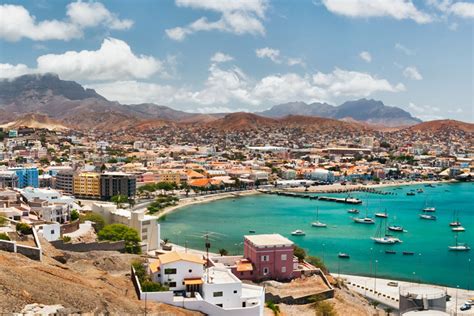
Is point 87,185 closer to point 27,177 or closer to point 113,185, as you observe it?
point 113,185

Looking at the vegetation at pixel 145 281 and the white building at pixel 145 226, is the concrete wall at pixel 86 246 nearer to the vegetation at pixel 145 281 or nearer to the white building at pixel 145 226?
the white building at pixel 145 226

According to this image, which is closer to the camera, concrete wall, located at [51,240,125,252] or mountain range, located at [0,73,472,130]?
concrete wall, located at [51,240,125,252]

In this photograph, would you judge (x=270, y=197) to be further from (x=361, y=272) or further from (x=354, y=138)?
(x=354, y=138)

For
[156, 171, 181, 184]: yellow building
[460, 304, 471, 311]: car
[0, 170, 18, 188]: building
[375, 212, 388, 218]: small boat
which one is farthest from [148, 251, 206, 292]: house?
[156, 171, 181, 184]: yellow building

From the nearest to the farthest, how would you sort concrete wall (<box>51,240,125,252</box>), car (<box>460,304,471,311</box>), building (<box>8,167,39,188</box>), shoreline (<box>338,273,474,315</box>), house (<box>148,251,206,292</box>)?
1. house (<box>148,251,206,292</box>)
2. car (<box>460,304,471,311</box>)
3. concrete wall (<box>51,240,125,252</box>)
4. shoreline (<box>338,273,474,315</box>)
5. building (<box>8,167,39,188</box>)

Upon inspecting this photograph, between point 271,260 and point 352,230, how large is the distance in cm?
1149

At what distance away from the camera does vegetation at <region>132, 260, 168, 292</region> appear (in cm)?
824

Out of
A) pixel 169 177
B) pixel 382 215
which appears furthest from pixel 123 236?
pixel 169 177

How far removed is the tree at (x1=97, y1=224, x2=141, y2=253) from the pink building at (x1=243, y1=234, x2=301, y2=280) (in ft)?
10.7

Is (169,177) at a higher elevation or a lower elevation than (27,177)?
lower

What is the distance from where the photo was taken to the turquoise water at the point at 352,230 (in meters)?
15.6

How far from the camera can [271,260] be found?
36.6 feet

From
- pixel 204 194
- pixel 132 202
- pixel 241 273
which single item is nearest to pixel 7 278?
pixel 241 273

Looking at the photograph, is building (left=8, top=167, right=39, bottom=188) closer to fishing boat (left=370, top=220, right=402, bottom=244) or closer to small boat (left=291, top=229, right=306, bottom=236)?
small boat (left=291, top=229, right=306, bottom=236)
